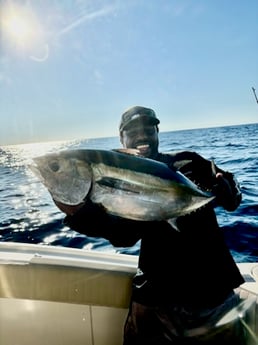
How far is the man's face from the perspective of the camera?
210 centimetres

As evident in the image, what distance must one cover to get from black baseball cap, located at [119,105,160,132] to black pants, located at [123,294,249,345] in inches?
48.2

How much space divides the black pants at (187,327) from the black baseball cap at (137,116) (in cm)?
122

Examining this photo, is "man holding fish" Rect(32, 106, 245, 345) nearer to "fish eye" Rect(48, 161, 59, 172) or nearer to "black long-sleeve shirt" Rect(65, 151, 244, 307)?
"black long-sleeve shirt" Rect(65, 151, 244, 307)

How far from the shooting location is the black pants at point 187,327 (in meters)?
2.05

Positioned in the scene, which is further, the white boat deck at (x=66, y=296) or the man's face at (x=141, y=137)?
the white boat deck at (x=66, y=296)

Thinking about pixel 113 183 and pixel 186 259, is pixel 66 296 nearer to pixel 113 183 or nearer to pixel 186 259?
pixel 186 259

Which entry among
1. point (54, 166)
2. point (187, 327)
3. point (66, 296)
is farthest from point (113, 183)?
point (66, 296)

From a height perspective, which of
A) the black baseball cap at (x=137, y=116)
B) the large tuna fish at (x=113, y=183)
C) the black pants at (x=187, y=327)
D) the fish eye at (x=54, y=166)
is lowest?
the black pants at (x=187, y=327)

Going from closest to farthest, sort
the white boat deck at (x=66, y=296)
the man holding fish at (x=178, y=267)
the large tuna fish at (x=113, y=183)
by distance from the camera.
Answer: the large tuna fish at (x=113, y=183)
the man holding fish at (x=178, y=267)
the white boat deck at (x=66, y=296)

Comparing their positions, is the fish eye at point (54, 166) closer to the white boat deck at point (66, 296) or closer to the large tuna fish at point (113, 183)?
the large tuna fish at point (113, 183)

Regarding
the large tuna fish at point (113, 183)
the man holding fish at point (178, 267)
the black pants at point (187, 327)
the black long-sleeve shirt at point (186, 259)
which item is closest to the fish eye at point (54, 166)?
the large tuna fish at point (113, 183)

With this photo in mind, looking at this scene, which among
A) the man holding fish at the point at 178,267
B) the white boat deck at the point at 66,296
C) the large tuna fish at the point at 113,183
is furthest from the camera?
the white boat deck at the point at 66,296

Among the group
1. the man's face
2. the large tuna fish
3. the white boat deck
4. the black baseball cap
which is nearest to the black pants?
the white boat deck

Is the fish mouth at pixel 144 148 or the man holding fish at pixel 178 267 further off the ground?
the fish mouth at pixel 144 148
